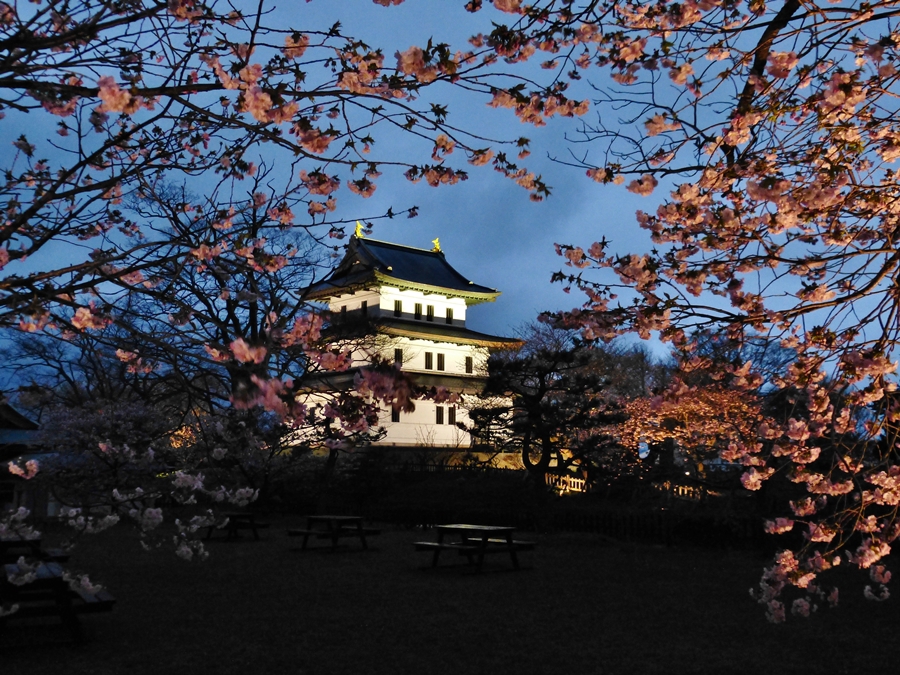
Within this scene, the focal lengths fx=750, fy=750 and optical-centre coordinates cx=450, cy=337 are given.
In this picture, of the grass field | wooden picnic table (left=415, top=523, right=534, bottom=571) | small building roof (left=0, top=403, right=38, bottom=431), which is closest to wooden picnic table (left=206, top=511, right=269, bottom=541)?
the grass field

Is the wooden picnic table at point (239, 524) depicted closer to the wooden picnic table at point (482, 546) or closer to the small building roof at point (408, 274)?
the wooden picnic table at point (482, 546)

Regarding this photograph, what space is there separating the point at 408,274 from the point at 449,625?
30979mm

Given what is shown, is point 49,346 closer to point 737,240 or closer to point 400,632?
point 400,632

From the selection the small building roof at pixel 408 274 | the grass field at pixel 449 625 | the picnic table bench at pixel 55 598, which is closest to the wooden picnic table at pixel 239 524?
the grass field at pixel 449 625

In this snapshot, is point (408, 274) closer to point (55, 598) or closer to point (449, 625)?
point (449, 625)

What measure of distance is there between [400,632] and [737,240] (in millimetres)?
5147

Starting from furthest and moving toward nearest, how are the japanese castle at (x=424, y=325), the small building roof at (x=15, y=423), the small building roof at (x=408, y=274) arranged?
the japanese castle at (x=424, y=325) < the small building roof at (x=408, y=274) < the small building roof at (x=15, y=423)

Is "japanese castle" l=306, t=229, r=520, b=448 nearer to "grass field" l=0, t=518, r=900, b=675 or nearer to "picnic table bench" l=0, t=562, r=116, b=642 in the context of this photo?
"grass field" l=0, t=518, r=900, b=675

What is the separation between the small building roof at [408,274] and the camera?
35188mm

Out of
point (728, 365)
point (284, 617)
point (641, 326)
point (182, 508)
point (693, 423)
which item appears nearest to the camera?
point (641, 326)

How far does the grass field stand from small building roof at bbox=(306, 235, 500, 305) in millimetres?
23170

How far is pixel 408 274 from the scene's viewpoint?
125 feet

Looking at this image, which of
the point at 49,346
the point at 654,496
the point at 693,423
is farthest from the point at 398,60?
the point at 49,346

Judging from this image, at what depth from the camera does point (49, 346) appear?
95.7 ft
